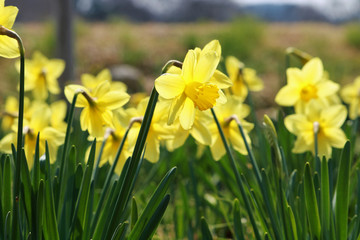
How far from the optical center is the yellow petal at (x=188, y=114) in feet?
3.05

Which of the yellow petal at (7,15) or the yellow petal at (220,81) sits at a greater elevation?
the yellow petal at (7,15)

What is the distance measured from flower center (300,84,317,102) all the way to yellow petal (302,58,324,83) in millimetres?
27

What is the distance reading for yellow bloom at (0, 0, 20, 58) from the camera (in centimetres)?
87

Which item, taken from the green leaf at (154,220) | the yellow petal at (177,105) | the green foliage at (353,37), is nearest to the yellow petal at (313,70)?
the yellow petal at (177,105)

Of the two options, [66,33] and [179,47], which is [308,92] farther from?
[179,47]

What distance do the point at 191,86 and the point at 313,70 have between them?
825 millimetres

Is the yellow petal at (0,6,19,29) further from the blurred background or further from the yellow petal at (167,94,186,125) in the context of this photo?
the blurred background

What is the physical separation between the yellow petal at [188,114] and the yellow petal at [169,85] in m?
0.04

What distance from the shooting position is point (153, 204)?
0.94 m

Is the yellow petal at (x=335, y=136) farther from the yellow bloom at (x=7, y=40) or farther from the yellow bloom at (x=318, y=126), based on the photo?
the yellow bloom at (x=7, y=40)

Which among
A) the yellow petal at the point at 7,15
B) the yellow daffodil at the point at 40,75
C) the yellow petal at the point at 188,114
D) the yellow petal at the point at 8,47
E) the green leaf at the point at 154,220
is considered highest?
the yellow petal at the point at 7,15

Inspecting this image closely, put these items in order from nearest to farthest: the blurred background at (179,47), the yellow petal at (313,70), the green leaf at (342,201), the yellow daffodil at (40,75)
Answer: the green leaf at (342,201)
the yellow petal at (313,70)
the yellow daffodil at (40,75)
the blurred background at (179,47)

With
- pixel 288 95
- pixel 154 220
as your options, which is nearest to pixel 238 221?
pixel 154 220

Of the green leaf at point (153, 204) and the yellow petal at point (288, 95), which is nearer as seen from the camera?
the green leaf at point (153, 204)
